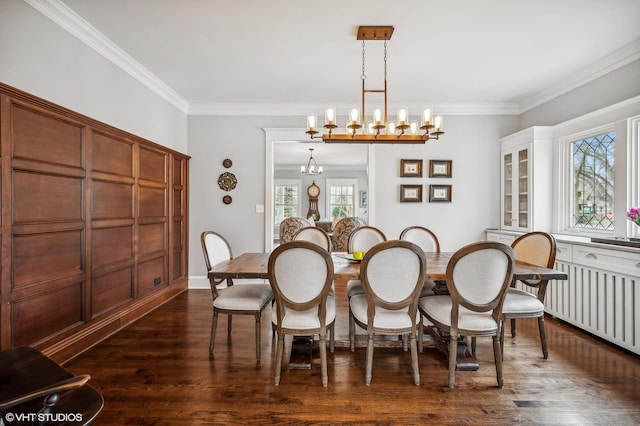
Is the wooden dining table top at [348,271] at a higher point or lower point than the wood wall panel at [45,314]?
higher

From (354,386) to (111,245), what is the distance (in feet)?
7.98

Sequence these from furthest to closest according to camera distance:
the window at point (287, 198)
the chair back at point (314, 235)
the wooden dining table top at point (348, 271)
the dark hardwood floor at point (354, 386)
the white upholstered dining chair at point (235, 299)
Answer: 1. the window at point (287, 198)
2. the chair back at point (314, 235)
3. the white upholstered dining chair at point (235, 299)
4. the wooden dining table top at point (348, 271)
5. the dark hardwood floor at point (354, 386)

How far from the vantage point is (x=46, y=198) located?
2230 mm

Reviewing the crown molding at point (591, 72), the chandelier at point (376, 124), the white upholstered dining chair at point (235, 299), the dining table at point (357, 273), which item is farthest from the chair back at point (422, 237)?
the crown molding at point (591, 72)

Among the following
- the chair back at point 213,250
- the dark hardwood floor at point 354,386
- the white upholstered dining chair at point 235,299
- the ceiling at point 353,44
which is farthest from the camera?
the chair back at point 213,250

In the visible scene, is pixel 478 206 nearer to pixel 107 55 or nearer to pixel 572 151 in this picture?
pixel 572 151

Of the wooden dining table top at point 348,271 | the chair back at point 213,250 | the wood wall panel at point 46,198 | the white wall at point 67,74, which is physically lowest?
the wooden dining table top at point 348,271

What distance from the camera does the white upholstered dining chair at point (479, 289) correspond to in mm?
1968

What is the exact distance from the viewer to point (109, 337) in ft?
9.32

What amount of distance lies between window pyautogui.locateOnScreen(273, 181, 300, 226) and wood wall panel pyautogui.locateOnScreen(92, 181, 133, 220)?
7.01 meters

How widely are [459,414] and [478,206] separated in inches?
129

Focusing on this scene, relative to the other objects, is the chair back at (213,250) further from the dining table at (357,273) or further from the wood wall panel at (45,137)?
the wood wall panel at (45,137)

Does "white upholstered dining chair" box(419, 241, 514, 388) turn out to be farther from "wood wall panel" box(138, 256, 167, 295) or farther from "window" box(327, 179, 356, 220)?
"window" box(327, 179, 356, 220)

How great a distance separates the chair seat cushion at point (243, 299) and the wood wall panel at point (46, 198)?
1283 mm
